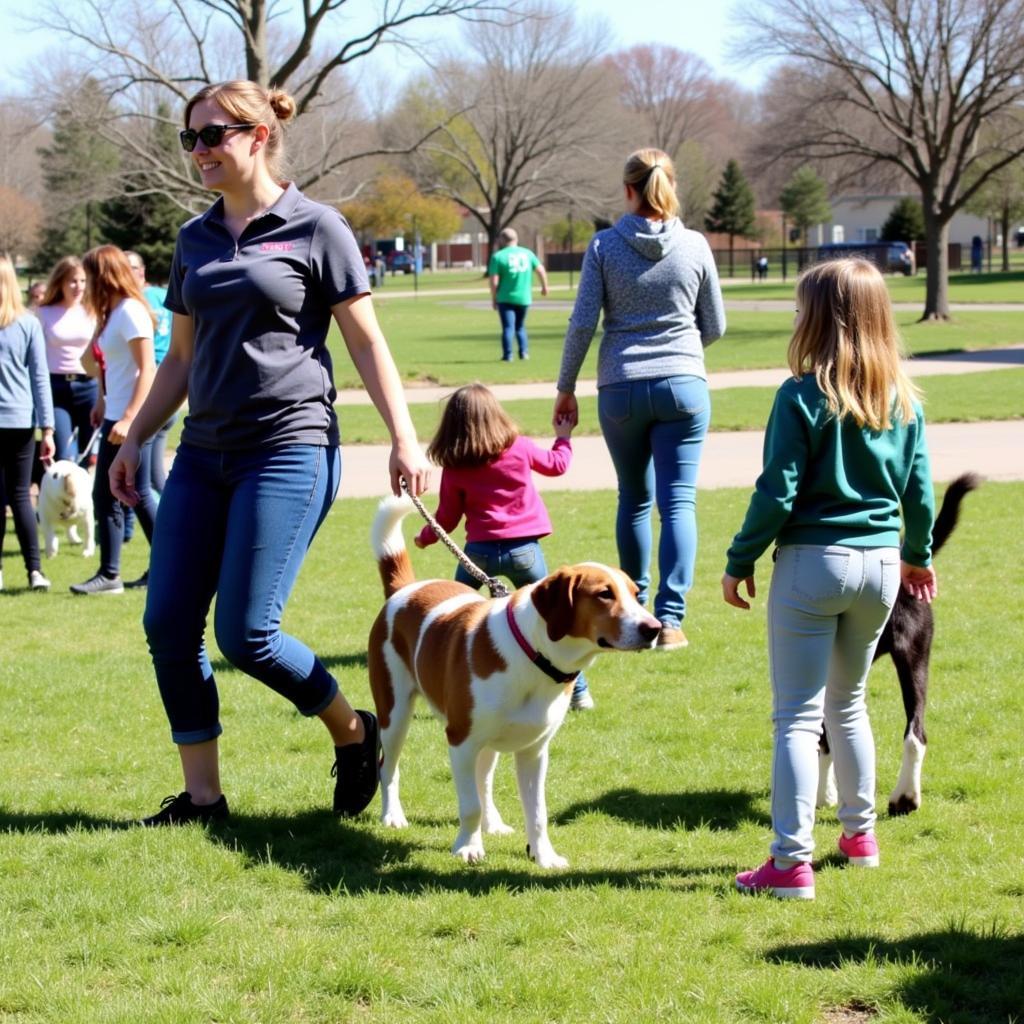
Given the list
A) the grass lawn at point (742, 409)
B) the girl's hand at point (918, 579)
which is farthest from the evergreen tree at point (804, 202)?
the girl's hand at point (918, 579)

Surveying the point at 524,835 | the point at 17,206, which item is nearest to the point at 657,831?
the point at 524,835

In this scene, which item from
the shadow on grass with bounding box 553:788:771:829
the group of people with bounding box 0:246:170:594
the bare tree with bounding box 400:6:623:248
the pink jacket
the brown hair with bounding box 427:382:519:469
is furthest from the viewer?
the bare tree with bounding box 400:6:623:248

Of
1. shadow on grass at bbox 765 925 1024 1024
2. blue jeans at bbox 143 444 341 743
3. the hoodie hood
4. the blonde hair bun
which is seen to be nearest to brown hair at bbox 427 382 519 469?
Result: the hoodie hood

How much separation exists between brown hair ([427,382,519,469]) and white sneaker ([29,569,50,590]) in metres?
4.38

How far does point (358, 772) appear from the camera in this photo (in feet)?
16.3

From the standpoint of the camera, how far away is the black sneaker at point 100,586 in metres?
9.33

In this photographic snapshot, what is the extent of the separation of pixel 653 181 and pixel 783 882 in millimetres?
3818

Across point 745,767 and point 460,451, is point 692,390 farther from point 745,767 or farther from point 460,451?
point 745,767

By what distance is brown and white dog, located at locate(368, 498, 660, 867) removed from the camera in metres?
4.27

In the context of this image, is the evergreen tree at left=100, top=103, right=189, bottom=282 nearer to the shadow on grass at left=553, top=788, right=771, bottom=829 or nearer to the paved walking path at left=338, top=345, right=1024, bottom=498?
the paved walking path at left=338, top=345, right=1024, bottom=498

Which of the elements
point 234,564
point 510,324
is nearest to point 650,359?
point 234,564

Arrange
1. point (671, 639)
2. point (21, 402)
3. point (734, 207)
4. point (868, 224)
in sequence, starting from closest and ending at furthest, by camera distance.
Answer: point (671, 639)
point (21, 402)
point (734, 207)
point (868, 224)

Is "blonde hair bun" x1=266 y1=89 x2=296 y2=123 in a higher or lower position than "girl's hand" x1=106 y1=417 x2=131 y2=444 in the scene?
higher

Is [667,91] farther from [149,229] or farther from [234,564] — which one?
[234,564]
